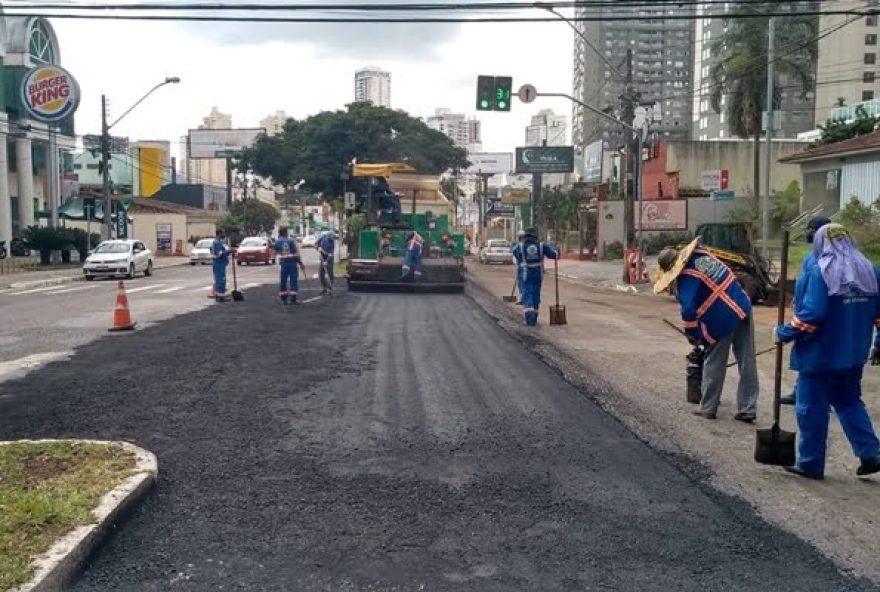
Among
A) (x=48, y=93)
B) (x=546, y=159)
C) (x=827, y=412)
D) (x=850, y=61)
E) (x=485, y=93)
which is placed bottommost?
(x=827, y=412)

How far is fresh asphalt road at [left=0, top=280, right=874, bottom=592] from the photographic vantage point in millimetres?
4484

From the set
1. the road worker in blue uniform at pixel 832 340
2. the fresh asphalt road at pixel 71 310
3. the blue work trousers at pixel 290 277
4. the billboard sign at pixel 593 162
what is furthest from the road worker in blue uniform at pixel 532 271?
the billboard sign at pixel 593 162

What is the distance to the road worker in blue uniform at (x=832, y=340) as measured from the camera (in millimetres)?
6035

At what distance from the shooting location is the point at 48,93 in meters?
41.3

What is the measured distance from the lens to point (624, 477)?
6.17m

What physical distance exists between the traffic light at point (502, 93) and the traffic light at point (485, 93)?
0.10m

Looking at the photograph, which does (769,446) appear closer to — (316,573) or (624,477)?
(624,477)

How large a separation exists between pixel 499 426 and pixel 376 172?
18950 millimetres

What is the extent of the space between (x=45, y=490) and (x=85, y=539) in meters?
0.89

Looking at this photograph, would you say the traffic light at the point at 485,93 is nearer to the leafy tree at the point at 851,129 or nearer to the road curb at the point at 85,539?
the road curb at the point at 85,539

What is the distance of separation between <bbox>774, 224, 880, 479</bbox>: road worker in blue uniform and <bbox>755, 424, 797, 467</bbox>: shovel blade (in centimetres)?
19

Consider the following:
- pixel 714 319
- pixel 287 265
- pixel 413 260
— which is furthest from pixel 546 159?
pixel 714 319

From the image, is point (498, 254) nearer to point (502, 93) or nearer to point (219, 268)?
point (502, 93)

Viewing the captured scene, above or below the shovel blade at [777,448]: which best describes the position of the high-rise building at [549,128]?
above
